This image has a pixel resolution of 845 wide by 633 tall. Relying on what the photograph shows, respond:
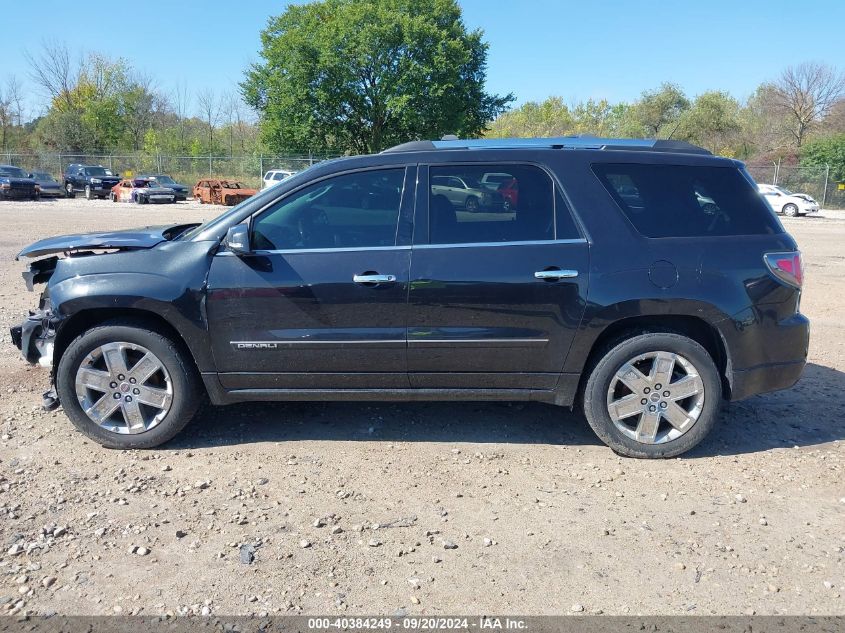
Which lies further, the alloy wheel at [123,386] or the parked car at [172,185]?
the parked car at [172,185]

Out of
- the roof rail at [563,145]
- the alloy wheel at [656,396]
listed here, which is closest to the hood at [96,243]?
the roof rail at [563,145]

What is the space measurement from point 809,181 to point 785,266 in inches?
1619

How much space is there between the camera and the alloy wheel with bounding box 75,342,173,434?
13.9 feet

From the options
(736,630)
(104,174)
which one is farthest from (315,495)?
(104,174)

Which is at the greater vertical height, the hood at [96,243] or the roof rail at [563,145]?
the roof rail at [563,145]

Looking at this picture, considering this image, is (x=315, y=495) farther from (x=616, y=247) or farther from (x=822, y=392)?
(x=822, y=392)

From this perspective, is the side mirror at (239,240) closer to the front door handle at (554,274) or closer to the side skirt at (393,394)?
the side skirt at (393,394)

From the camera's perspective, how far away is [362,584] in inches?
119

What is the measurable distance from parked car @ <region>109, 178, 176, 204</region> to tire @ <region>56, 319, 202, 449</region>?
105ft

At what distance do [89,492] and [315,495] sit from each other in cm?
127

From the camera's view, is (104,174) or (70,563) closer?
(70,563)

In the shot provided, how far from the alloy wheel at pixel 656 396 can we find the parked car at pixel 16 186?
35.9 meters

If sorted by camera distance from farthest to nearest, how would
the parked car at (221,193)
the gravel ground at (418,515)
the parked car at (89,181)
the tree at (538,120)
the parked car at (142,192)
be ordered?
the tree at (538,120) → the parked car at (89,181) → the parked car at (142,192) → the parked car at (221,193) → the gravel ground at (418,515)

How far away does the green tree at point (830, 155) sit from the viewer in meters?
38.8
